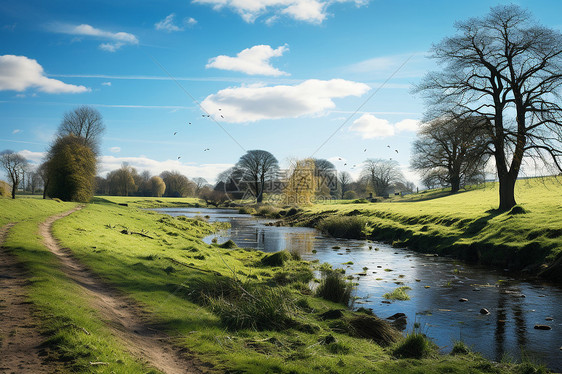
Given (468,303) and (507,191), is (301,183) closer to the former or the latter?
(507,191)

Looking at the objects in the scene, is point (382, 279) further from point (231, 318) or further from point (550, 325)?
point (231, 318)

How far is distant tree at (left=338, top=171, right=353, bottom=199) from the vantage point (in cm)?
13268

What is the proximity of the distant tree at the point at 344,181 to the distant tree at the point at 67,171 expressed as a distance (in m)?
98.4

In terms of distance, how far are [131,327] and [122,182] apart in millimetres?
141356

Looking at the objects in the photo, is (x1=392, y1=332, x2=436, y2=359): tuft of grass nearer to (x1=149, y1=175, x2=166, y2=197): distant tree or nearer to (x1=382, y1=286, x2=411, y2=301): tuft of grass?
(x1=382, y1=286, x2=411, y2=301): tuft of grass

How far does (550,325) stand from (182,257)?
16.3 meters

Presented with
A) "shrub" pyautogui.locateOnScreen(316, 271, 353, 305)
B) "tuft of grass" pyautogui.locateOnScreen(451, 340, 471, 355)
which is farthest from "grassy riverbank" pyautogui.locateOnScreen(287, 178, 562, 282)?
"tuft of grass" pyautogui.locateOnScreen(451, 340, 471, 355)

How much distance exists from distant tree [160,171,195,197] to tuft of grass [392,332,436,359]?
158 m

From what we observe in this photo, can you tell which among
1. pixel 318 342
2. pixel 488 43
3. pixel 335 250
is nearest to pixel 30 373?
pixel 318 342

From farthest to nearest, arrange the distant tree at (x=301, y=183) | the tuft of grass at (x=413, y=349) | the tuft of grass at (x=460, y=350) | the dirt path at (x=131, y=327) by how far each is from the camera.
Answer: the distant tree at (x=301, y=183)
the tuft of grass at (x=460, y=350)
the tuft of grass at (x=413, y=349)
the dirt path at (x=131, y=327)

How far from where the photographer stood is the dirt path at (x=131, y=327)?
23.2 ft

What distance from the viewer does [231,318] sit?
31.9 ft

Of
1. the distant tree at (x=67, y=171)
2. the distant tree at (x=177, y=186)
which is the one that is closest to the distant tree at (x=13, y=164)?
the distant tree at (x=67, y=171)

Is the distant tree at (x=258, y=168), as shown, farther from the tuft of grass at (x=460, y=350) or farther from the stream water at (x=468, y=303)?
the tuft of grass at (x=460, y=350)
